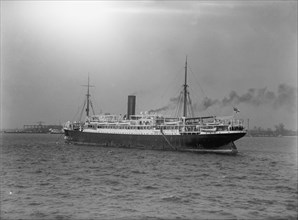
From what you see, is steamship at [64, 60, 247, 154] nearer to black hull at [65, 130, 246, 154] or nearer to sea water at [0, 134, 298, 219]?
black hull at [65, 130, 246, 154]

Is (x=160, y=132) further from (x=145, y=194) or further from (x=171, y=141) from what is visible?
(x=145, y=194)

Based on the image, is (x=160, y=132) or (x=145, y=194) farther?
(x=160, y=132)

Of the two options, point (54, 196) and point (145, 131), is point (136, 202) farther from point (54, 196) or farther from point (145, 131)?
point (145, 131)

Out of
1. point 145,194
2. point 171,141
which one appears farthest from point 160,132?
point 145,194

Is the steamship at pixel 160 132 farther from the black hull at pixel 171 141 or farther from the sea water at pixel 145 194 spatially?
the sea water at pixel 145 194

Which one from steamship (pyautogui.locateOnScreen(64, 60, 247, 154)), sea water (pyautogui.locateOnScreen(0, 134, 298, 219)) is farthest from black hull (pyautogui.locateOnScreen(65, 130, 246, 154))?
sea water (pyautogui.locateOnScreen(0, 134, 298, 219))

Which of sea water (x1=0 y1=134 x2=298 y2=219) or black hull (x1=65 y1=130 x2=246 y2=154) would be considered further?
black hull (x1=65 y1=130 x2=246 y2=154)

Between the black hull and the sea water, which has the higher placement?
the black hull

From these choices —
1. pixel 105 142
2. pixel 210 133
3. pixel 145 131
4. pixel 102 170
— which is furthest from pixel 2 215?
pixel 105 142

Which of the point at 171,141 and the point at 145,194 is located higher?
the point at 171,141
